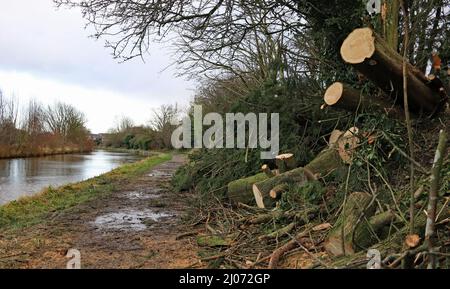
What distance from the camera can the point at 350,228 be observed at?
386 cm

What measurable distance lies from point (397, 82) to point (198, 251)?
3.28 meters

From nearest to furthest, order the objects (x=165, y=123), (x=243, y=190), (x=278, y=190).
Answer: (x=278, y=190) < (x=243, y=190) < (x=165, y=123)

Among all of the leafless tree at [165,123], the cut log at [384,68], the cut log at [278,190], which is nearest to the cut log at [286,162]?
the cut log at [278,190]

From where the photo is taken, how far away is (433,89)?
516cm

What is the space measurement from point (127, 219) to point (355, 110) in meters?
4.27

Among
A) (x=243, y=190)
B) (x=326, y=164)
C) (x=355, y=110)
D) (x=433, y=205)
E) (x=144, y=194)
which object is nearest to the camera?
(x=433, y=205)

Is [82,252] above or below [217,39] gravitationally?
below

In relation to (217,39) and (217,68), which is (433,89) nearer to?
(217,39)

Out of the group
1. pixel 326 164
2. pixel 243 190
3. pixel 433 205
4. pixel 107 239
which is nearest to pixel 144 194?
pixel 243 190

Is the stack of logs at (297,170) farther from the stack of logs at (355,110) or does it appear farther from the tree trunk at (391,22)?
the tree trunk at (391,22)

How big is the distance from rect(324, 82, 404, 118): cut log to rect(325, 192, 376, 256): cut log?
1578 mm

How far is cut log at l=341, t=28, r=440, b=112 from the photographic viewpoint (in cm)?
450

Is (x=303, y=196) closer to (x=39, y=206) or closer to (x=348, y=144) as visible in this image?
(x=348, y=144)
